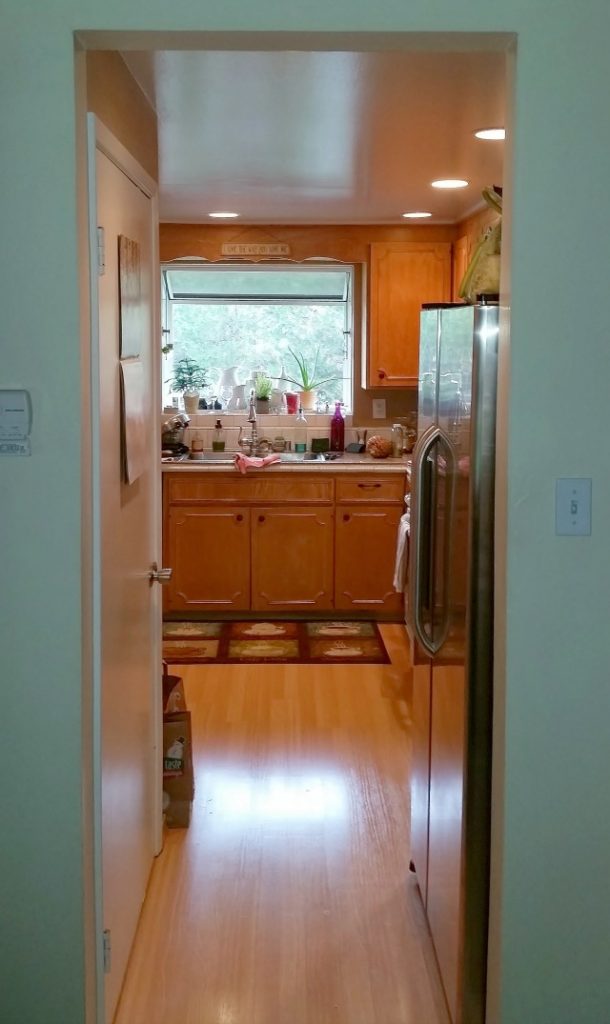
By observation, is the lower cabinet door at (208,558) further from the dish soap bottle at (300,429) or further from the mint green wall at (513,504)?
the mint green wall at (513,504)

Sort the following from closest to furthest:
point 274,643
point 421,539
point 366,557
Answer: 1. point 421,539
2. point 274,643
3. point 366,557

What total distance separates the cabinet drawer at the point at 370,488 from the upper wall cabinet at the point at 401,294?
65 cm

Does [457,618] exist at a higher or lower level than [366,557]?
higher

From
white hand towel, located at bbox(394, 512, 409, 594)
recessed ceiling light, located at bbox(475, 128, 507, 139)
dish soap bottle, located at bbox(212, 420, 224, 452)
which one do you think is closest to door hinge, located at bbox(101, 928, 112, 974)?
recessed ceiling light, located at bbox(475, 128, 507, 139)

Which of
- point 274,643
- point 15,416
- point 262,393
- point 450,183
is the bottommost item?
point 274,643

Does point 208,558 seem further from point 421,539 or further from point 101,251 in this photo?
point 101,251

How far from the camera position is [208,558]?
608 centimetres

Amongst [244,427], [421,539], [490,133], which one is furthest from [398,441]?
[421,539]

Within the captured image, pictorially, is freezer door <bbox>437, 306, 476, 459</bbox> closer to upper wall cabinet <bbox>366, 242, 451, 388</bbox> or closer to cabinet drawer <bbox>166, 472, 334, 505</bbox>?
cabinet drawer <bbox>166, 472, 334, 505</bbox>

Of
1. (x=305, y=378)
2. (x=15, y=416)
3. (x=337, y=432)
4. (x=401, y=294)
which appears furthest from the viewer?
(x=305, y=378)

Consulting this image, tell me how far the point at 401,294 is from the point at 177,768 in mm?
3521

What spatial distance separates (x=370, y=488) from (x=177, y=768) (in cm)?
273

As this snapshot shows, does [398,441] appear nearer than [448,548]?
No

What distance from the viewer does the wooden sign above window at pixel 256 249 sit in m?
6.30
